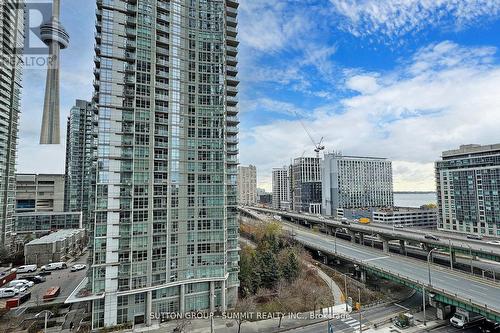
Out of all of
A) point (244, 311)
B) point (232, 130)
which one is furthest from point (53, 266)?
point (232, 130)

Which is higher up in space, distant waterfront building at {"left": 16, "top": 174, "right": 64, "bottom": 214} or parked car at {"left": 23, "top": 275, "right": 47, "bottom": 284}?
distant waterfront building at {"left": 16, "top": 174, "right": 64, "bottom": 214}

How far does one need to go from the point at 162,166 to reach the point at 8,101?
7832 centimetres

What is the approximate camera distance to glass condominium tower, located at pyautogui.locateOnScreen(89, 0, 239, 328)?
145 ft

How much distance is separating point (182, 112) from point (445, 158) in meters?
133

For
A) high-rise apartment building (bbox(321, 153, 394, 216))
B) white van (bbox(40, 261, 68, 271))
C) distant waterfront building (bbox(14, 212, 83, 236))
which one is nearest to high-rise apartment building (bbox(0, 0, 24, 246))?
distant waterfront building (bbox(14, 212, 83, 236))

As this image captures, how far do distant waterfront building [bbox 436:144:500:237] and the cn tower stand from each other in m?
197

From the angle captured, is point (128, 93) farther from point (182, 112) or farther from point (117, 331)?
point (117, 331)

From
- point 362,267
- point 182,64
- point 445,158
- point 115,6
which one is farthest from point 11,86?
point 445,158

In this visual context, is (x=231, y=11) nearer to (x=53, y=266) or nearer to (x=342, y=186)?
(x=53, y=266)

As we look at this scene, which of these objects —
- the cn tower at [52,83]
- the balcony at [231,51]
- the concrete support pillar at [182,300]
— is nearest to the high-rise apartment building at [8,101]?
the cn tower at [52,83]

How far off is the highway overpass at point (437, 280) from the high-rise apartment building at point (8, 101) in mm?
99398

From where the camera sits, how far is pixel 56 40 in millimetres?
159375

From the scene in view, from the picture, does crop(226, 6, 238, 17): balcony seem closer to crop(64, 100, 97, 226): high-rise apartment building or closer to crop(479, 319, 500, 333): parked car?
crop(479, 319, 500, 333): parked car

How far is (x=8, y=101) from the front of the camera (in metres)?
88.9
